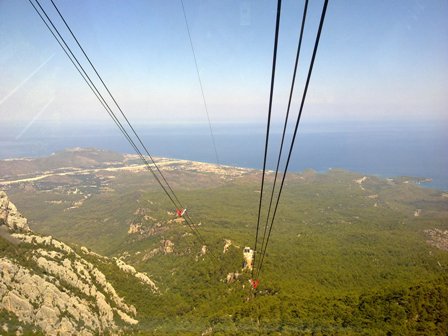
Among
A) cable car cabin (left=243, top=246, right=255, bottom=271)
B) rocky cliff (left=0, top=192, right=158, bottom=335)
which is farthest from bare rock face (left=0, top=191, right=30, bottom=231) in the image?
cable car cabin (left=243, top=246, right=255, bottom=271)

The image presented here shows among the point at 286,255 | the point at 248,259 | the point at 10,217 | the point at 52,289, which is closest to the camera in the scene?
the point at 52,289

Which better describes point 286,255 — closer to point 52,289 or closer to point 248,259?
point 248,259

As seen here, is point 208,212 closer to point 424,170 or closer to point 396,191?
point 396,191

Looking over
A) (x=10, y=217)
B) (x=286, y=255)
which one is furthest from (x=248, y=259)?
(x=10, y=217)

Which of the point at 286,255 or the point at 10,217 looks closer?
the point at 10,217

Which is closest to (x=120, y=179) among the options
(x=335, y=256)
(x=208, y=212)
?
(x=208, y=212)

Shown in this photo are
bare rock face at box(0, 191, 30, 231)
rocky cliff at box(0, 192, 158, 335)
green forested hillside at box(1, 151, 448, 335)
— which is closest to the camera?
rocky cliff at box(0, 192, 158, 335)

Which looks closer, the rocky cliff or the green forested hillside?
the rocky cliff

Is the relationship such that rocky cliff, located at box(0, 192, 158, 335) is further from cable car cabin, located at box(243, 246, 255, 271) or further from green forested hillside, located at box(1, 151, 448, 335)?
cable car cabin, located at box(243, 246, 255, 271)

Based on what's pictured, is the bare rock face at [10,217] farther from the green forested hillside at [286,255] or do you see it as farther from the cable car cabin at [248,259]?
the cable car cabin at [248,259]
